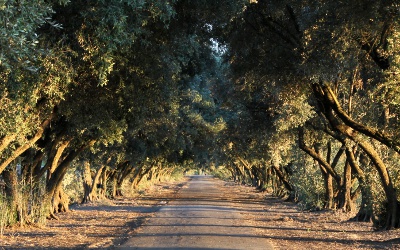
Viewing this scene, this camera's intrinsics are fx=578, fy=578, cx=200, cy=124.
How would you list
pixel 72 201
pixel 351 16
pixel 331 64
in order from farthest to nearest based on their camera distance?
pixel 72 201
pixel 331 64
pixel 351 16

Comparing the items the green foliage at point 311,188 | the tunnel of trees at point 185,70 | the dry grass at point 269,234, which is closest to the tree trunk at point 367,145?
the tunnel of trees at point 185,70

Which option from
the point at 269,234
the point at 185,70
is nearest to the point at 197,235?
the point at 269,234

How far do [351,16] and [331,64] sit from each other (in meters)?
1.44

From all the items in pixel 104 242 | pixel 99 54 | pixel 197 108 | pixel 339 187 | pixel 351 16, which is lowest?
pixel 104 242

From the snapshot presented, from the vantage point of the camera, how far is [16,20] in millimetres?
7961

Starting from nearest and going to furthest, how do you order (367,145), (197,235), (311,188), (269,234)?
1. (197,235)
2. (367,145)
3. (269,234)
4. (311,188)

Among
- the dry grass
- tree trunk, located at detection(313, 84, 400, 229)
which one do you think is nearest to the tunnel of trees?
tree trunk, located at detection(313, 84, 400, 229)

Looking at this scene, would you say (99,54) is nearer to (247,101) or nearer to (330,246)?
(330,246)

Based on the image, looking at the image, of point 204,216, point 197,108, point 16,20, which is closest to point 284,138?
point 204,216

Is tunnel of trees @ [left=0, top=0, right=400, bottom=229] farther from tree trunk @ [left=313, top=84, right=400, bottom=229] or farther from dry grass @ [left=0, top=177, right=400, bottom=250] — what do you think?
dry grass @ [left=0, top=177, right=400, bottom=250]

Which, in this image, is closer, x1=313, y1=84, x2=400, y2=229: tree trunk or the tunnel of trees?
the tunnel of trees

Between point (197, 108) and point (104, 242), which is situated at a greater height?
point (197, 108)

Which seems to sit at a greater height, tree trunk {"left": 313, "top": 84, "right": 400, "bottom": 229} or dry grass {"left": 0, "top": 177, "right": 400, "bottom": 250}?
tree trunk {"left": 313, "top": 84, "right": 400, "bottom": 229}

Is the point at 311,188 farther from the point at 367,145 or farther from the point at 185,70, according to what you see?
the point at 367,145
